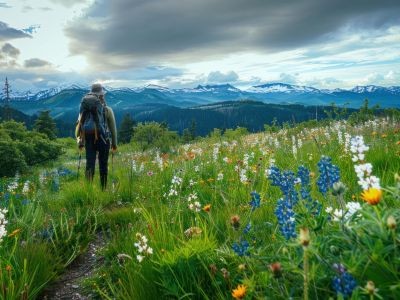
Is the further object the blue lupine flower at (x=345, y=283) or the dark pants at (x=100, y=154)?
the dark pants at (x=100, y=154)

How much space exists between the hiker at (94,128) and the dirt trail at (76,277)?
4536 millimetres

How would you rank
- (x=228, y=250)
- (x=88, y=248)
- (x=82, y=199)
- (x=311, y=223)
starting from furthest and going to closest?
(x=82, y=199)
(x=88, y=248)
(x=228, y=250)
(x=311, y=223)

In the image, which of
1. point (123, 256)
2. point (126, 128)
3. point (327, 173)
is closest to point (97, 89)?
point (123, 256)

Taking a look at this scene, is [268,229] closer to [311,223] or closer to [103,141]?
[311,223]

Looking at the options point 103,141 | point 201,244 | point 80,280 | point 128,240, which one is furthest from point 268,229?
point 103,141

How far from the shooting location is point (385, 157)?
5684 millimetres

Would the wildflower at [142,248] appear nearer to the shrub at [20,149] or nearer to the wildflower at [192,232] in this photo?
the wildflower at [192,232]

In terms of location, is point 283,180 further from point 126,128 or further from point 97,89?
point 126,128

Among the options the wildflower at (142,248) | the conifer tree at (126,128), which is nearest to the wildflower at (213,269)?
the wildflower at (142,248)

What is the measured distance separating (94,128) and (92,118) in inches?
10.0

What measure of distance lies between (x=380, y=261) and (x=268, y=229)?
164cm

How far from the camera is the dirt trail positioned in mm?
4062

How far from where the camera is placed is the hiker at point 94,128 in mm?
9836

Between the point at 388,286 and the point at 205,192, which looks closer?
the point at 388,286
